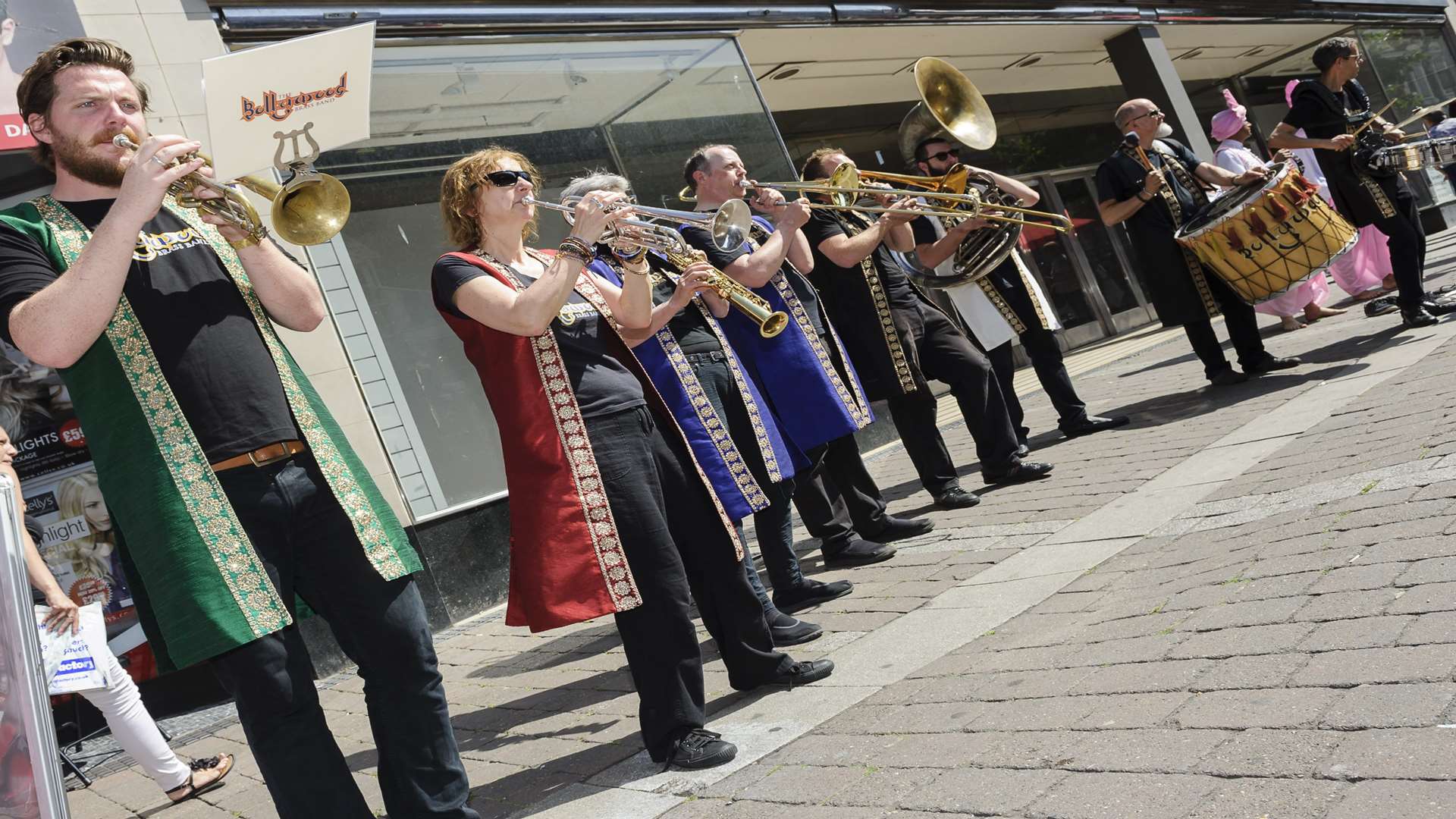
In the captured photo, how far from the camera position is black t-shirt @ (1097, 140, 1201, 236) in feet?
24.2

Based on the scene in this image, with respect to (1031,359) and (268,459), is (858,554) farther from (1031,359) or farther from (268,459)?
(268,459)

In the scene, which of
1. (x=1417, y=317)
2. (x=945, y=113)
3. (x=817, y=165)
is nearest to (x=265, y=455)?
(x=817, y=165)

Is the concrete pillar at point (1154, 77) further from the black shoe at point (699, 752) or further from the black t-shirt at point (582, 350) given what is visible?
the black shoe at point (699, 752)

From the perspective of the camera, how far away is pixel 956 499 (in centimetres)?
617

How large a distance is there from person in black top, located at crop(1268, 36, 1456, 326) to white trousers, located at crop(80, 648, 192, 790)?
7231 mm

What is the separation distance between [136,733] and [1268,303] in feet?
25.7

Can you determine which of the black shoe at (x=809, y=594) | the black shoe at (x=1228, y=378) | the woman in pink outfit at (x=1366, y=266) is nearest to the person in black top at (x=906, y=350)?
the black shoe at (x=809, y=594)

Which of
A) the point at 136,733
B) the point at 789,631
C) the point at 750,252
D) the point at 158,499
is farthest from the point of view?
the point at 750,252

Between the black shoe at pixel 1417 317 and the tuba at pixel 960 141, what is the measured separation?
264 centimetres

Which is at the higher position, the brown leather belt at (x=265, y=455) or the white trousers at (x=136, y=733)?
the brown leather belt at (x=265, y=455)

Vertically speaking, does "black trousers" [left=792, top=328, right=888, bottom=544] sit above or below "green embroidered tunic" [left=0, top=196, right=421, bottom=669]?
below

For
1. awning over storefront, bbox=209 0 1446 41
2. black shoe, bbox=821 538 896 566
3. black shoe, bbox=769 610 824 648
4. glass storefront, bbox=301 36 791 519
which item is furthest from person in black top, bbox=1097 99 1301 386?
black shoe, bbox=769 610 824 648

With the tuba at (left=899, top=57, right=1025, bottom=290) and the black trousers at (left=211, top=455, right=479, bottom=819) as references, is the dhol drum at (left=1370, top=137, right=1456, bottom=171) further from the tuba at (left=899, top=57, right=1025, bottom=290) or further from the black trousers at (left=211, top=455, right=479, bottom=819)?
the black trousers at (left=211, top=455, right=479, bottom=819)

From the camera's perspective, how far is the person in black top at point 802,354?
16.1 feet
